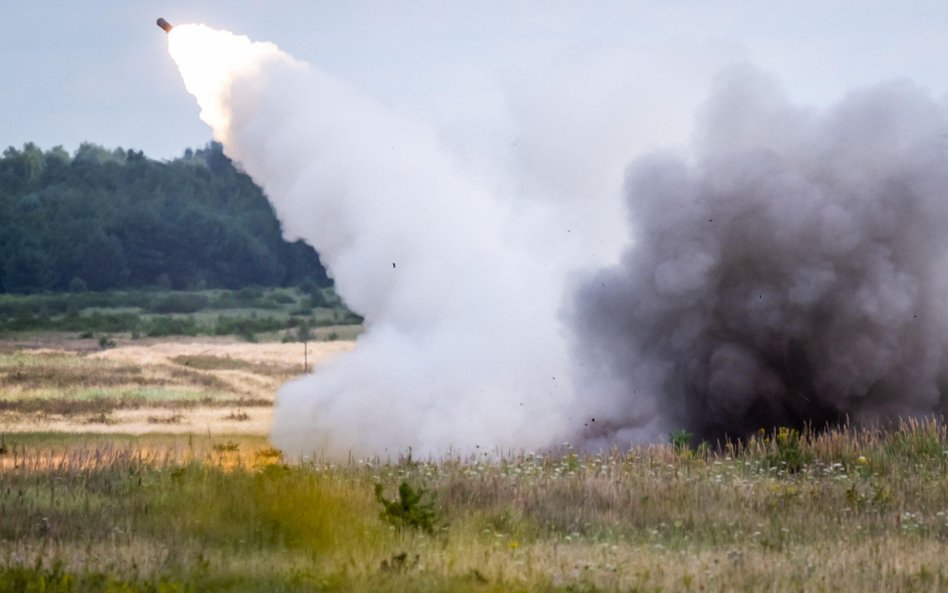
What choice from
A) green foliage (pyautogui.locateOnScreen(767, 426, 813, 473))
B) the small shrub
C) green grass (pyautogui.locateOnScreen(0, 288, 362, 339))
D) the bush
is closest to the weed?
the small shrub

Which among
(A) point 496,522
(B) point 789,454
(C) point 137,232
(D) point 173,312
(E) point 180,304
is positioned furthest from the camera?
(C) point 137,232

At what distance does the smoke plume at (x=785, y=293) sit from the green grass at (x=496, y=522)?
4.36 metres

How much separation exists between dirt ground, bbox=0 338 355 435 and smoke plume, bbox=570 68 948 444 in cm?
712

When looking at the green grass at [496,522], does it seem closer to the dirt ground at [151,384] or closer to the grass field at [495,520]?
the grass field at [495,520]

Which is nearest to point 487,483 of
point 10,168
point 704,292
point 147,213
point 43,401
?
point 704,292

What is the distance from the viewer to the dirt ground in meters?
36.2

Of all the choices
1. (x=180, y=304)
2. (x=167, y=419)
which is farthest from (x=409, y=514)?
(x=180, y=304)

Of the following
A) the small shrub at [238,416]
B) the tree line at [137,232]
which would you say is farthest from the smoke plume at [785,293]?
the tree line at [137,232]

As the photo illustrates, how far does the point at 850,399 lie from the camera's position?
93.1ft

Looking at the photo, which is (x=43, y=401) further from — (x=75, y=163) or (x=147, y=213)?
(x=75, y=163)

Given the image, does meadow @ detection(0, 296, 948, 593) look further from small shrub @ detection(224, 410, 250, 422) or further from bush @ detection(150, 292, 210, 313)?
bush @ detection(150, 292, 210, 313)

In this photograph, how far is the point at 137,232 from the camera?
10062 cm

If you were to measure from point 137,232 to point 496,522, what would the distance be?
85573 mm

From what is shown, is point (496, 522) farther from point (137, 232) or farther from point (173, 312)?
point (137, 232)
